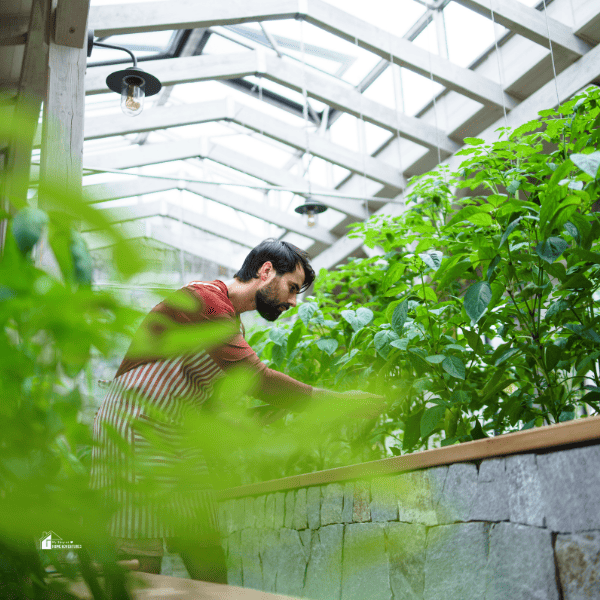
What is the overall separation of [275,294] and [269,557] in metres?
1.03

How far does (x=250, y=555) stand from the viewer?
226 centimetres

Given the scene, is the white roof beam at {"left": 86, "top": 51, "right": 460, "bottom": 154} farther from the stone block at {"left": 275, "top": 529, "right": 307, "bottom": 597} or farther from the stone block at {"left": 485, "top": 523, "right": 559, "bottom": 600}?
the stone block at {"left": 485, "top": 523, "right": 559, "bottom": 600}

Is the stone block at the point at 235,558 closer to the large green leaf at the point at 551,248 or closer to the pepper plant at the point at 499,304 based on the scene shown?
the pepper plant at the point at 499,304

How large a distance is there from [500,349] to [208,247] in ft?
28.6

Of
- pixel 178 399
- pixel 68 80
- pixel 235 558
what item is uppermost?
pixel 68 80

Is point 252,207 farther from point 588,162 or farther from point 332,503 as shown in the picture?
point 588,162

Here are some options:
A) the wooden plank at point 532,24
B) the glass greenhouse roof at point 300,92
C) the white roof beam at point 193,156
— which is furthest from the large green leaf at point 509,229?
the white roof beam at point 193,156

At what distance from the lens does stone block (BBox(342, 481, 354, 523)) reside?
5.43 ft

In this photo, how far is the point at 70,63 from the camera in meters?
2.27

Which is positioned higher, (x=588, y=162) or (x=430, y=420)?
(x=588, y=162)

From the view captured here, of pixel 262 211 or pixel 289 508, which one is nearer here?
pixel 289 508

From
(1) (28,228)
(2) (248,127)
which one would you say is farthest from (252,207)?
(1) (28,228)

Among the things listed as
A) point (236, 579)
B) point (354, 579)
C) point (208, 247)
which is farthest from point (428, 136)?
point (354, 579)

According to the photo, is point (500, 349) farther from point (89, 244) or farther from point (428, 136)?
point (428, 136)
